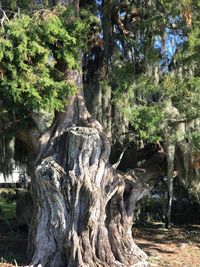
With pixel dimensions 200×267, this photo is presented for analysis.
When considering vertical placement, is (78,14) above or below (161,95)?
above

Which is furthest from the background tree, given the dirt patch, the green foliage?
the dirt patch

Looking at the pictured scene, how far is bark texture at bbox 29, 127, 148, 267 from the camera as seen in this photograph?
8.55 metres

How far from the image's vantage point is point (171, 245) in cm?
1195

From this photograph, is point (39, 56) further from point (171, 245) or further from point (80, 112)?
point (171, 245)

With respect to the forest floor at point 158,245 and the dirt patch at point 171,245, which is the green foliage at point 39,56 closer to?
the forest floor at point 158,245

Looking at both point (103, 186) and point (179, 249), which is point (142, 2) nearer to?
point (103, 186)

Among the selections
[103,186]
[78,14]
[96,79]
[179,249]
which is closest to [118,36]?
[96,79]

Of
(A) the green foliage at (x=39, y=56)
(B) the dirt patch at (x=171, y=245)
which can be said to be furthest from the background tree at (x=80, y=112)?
(B) the dirt patch at (x=171, y=245)

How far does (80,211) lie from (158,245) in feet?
12.5

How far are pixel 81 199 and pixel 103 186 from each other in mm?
582

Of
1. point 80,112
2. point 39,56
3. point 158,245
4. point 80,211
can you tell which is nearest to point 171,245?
point 158,245

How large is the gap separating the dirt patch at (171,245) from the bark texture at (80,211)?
3.67 ft

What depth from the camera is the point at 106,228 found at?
30.1 ft

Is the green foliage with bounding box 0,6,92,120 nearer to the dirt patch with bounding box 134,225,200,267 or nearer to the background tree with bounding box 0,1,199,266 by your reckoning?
the background tree with bounding box 0,1,199,266
